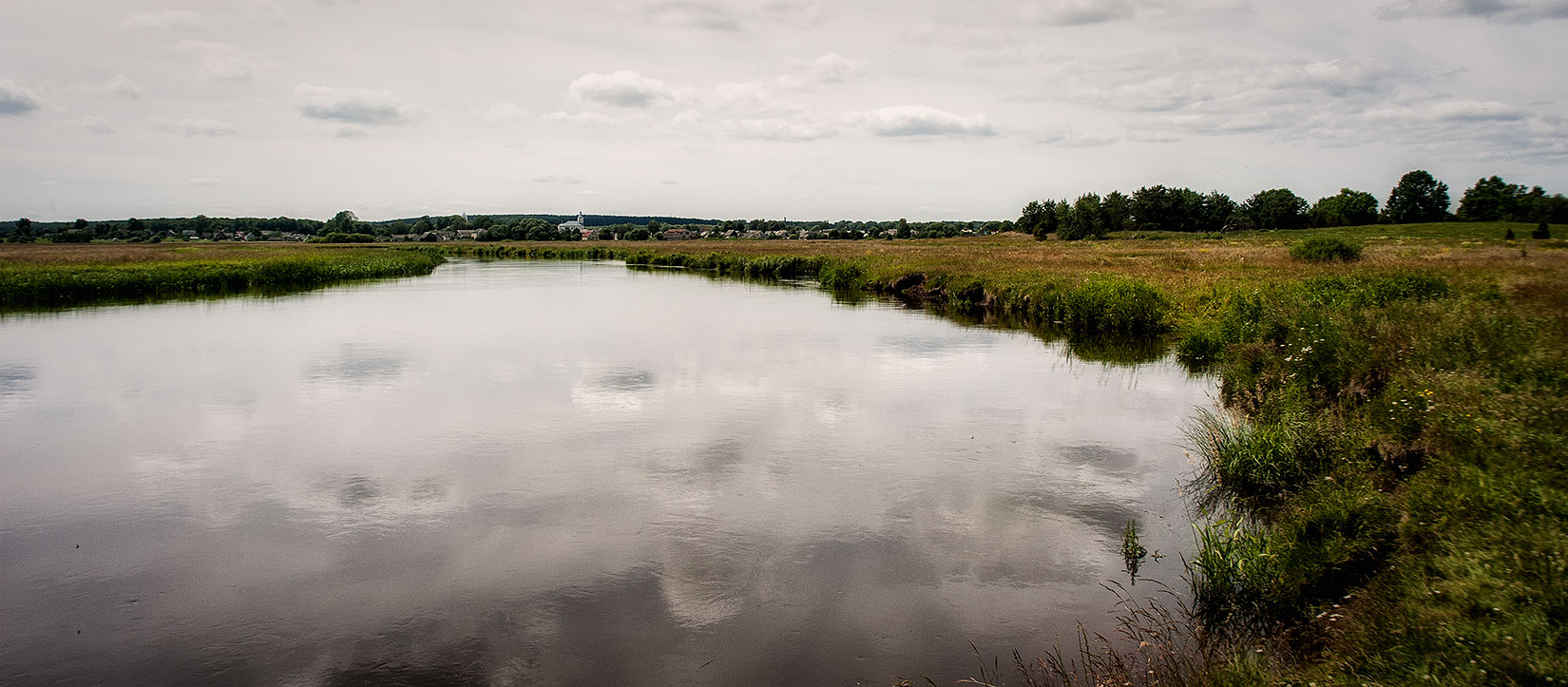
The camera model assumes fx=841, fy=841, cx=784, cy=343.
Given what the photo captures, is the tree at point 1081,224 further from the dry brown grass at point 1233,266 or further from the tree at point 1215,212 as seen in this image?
the dry brown grass at point 1233,266

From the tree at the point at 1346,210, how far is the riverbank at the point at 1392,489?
357 feet

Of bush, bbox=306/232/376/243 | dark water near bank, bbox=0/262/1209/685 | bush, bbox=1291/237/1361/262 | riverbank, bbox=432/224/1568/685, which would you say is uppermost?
bush, bbox=306/232/376/243

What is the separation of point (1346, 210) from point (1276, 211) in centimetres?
825

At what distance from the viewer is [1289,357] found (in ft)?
38.3

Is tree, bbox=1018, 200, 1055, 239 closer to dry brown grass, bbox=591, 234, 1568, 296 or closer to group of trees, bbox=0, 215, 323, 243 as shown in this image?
dry brown grass, bbox=591, 234, 1568, 296

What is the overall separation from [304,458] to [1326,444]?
41.8ft

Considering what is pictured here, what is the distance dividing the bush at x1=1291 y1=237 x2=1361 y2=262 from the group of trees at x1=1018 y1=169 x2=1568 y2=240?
194ft

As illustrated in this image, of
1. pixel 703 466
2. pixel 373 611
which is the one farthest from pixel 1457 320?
pixel 373 611

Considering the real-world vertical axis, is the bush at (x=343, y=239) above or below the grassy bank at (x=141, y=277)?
above

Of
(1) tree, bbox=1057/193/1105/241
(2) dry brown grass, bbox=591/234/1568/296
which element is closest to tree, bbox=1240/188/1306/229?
(1) tree, bbox=1057/193/1105/241

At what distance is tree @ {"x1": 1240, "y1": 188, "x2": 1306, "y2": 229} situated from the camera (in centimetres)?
11138

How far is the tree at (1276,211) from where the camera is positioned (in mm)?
111375

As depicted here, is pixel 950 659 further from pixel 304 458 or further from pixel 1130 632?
pixel 304 458

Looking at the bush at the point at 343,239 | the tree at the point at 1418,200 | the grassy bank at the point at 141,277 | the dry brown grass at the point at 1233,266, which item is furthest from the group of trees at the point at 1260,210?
the bush at the point at 343,239
